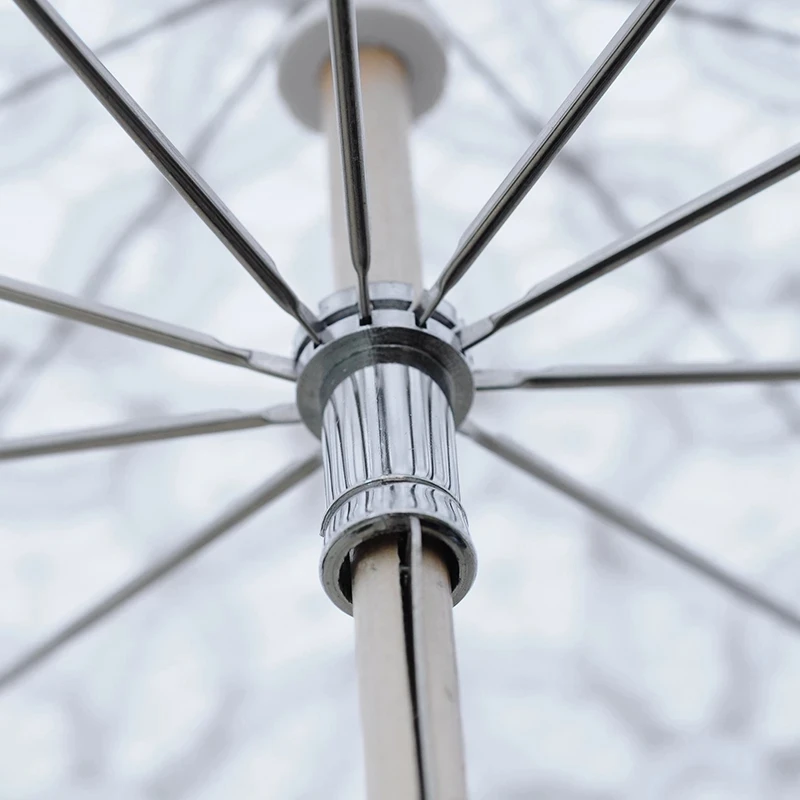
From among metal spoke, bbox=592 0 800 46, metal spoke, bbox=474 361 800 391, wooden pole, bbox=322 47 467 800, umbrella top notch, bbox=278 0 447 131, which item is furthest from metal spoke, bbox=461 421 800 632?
metal spoke, bbox=592 0 800 46

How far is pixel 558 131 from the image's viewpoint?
48.8 inches

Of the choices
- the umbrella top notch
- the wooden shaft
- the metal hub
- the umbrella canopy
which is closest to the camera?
the metal hub

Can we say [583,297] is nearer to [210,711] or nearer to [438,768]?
[210,711]

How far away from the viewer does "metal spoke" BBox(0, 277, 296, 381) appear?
1.31 m

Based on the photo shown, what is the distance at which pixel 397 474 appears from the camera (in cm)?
128

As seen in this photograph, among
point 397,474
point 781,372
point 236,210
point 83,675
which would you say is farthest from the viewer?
point 236,210

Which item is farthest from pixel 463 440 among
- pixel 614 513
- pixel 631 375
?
pixel 631 375

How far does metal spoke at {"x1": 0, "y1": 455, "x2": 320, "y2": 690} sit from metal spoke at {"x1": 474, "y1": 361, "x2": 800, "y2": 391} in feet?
0.77

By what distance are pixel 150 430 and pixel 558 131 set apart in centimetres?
46

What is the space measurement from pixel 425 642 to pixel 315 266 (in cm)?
113

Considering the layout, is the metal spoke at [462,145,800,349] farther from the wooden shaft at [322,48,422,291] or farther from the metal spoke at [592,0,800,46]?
the metal spoke at [592,0,800,46]

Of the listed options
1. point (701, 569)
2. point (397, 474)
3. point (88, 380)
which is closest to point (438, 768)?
point (397, 474)

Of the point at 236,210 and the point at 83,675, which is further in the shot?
the point at 236,210

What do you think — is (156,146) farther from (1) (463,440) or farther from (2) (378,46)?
(1) (463,440)
